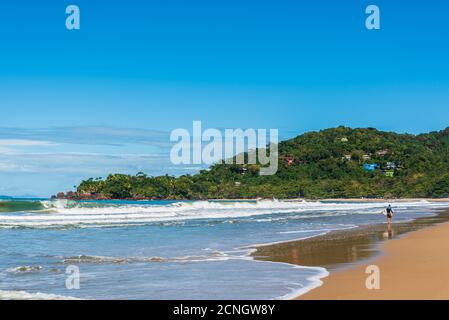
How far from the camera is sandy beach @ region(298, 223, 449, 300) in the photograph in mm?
8781

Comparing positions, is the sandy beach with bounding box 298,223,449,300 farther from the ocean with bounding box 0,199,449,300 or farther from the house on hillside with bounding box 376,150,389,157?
the house on hillside with bounding box 376,150,389,157

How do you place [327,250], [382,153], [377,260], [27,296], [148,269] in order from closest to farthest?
1. [27,296]
2. [148,269]
3. [377,260]
4. [327,250]
5. [382,153]

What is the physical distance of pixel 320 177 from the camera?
120 metres

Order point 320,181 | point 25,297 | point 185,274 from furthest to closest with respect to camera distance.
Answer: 1. point 320,181
2. point 185,274
3. point 25,297

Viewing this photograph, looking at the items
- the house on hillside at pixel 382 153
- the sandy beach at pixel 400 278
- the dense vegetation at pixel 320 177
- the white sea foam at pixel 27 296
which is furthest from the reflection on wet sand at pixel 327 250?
the house on hillside at pixel 382 153

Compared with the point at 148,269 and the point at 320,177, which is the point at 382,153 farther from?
the point at 148,269

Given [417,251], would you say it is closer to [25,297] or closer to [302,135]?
[25,297]

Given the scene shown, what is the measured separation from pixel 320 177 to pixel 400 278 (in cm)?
11112

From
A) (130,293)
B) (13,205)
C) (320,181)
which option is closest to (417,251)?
(130,293)

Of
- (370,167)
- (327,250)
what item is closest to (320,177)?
(370,167)

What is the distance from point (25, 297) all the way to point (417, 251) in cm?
969

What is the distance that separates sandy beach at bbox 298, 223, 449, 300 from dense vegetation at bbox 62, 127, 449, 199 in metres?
Result: 92.5

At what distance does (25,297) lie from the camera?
30.4 ft

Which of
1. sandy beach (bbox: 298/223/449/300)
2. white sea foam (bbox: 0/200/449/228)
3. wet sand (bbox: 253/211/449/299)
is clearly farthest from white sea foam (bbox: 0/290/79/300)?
white sea foam (bbox: 0/200/449/228)
